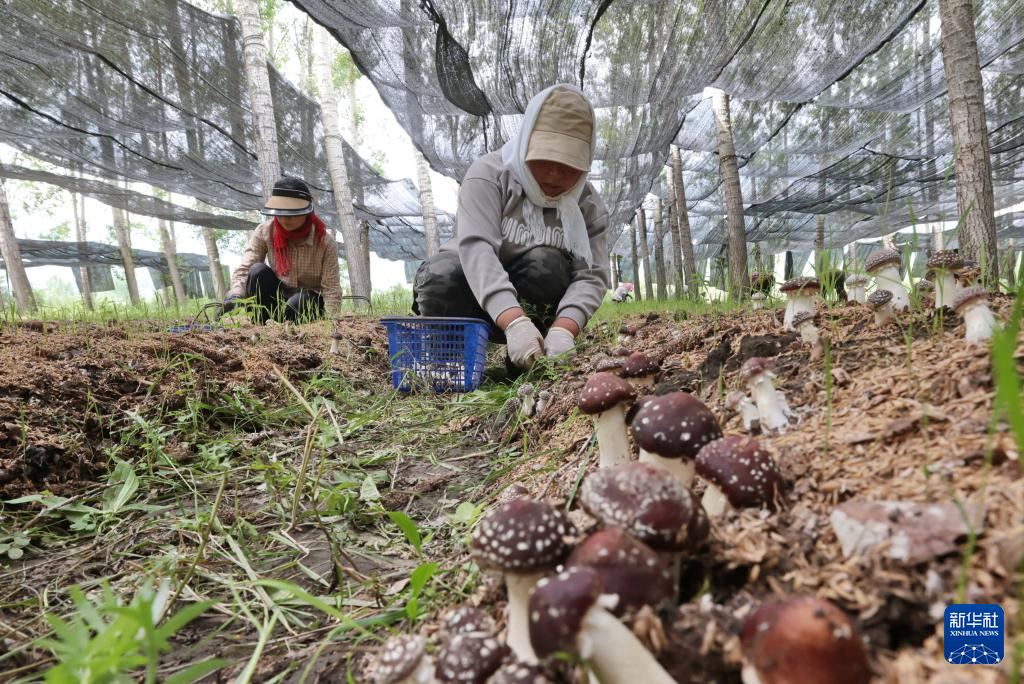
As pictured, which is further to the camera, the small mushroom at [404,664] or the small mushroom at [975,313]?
the small mushroom at [975,313]

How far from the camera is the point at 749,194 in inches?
532

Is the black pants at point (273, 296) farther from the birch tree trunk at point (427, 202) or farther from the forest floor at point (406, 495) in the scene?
the birch tree trunk at point (427, 202)

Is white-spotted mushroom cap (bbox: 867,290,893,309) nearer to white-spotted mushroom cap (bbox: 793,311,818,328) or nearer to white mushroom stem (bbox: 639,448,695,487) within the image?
white-spotted mushroom cap (bbox: 793,311,818,328)

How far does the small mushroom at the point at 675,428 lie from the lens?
120cm

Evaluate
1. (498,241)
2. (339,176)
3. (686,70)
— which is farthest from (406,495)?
Answer: (339,176)

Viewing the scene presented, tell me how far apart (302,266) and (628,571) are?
6302mm

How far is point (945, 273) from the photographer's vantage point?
185 centimetres

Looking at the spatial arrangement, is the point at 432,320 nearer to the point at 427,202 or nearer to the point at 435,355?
the point at 435,355

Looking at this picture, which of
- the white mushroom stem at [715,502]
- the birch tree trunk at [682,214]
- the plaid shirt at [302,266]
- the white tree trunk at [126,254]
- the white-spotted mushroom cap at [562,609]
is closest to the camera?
the white-spotted mushroom cap at [562,609]

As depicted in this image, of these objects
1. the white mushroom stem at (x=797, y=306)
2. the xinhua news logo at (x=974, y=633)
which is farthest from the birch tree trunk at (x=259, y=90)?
the xinhua news logo at (x=974, y=633)

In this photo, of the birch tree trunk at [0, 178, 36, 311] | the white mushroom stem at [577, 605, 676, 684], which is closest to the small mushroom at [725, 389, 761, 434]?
the white mushroom stem at [577, 605, 676, 684]

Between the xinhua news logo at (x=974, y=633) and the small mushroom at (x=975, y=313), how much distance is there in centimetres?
98

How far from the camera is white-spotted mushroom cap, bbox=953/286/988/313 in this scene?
146cm

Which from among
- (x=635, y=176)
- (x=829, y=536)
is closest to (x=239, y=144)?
(x=635, y=176)
